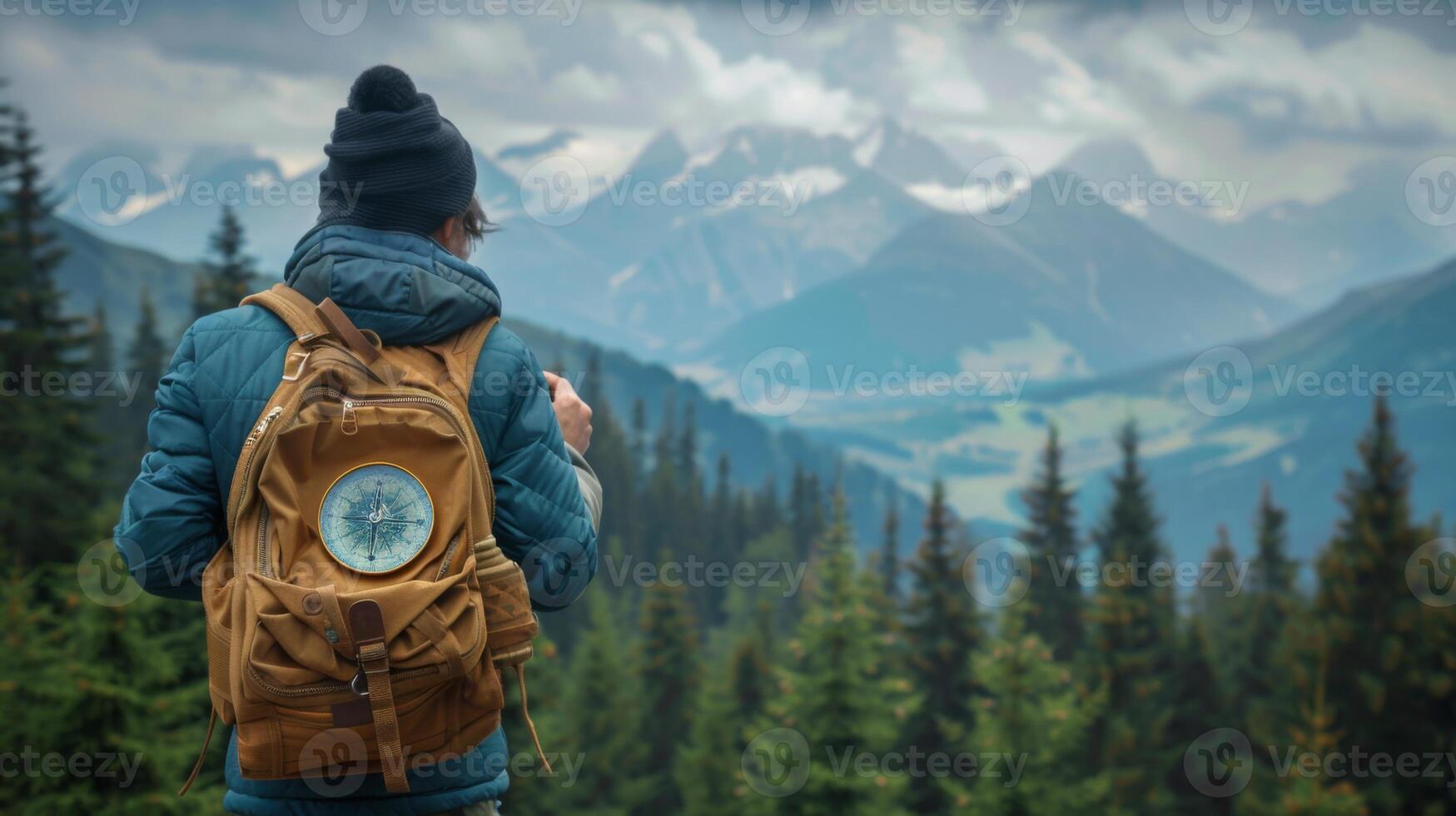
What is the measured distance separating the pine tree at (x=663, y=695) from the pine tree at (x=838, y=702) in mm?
25554

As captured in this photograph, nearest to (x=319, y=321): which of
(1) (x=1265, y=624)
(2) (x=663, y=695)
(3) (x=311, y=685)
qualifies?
(3) (x=311, y=685)

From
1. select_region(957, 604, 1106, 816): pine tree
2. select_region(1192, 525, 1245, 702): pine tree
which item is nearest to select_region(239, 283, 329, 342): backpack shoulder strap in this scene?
select_region(957, 604, 1106, 816): pine tree

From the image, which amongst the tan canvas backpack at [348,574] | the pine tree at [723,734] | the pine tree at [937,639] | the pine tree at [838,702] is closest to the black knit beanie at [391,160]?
the tan canvas backpack at [348,574]

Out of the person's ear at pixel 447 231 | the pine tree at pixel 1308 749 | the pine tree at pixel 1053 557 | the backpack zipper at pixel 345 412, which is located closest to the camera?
the backpack zipper at pixel 345 412

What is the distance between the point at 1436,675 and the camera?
120 feet

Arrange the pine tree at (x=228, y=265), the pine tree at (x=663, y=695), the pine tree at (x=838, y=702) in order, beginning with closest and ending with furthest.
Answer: the pine tree at (x=838, y=702)
the pine tree at (x=228, y=265)
the pine tree at (x=663, y=695)

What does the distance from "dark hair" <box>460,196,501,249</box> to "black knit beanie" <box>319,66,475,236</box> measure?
17 centimetres

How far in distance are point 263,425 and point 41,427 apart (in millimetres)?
30932

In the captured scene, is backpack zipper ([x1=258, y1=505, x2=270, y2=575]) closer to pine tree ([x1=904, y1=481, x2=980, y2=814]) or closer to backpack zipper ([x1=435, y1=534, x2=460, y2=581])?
backpack zipper ([x1=435, y1=534, x2=460, y2=581])

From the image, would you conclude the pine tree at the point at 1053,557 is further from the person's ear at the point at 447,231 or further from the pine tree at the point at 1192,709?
the person's ear at the point at 447,231

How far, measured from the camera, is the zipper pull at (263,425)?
289cm

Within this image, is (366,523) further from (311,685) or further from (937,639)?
(937,639)

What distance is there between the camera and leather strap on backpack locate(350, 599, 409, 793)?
2.79 metres

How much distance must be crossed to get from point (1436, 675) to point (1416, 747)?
8.05 ft
